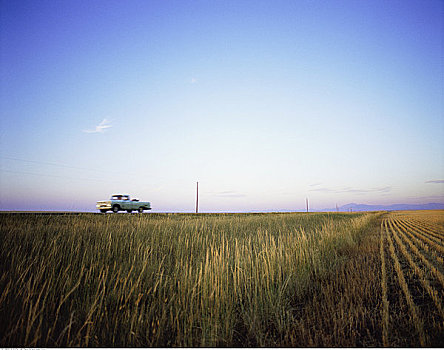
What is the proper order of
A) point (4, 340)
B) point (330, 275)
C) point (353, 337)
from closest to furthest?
point (4, 340)
point (353, 337)
point (330, 275)

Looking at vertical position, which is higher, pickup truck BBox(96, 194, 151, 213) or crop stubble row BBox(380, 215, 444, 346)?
pickup truck BBox(96, 194, 151, 213)

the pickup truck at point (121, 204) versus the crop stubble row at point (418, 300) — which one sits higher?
the pickup truck at point (121, 204)

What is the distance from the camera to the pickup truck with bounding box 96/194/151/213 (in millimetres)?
20530

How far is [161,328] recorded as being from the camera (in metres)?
2.03

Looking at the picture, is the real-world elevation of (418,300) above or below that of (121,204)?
below

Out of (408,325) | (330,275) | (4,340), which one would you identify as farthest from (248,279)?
(4,340)

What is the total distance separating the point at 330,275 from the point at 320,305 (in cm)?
115

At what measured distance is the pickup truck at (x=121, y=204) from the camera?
20.5m

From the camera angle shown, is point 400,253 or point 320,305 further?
point 400,253

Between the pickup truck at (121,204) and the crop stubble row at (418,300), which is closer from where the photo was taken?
the crop stubble row at (418,300)

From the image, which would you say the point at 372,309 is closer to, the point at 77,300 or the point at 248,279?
the point at 248,279

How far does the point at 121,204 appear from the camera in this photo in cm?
2134

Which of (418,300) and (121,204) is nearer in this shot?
(418,300)

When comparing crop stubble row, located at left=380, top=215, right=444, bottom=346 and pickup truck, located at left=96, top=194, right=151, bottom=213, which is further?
pickup truck, located at left=96, top=194, right=151, bottom=213
